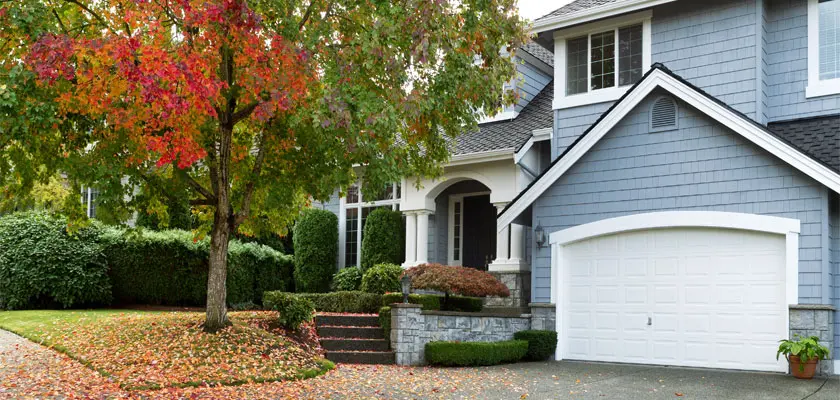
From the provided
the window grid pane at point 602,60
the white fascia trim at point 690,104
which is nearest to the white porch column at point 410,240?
the white fascia trim at point 690,104

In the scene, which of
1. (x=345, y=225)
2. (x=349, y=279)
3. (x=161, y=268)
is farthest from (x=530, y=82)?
(x=161, y=268)

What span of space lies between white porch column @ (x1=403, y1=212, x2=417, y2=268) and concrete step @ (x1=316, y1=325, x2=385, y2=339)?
4.35 meters

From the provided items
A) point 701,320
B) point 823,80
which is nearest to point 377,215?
point 701,320

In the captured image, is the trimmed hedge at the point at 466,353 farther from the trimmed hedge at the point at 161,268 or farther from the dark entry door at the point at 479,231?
the trimmed hedge at the point at 161,268

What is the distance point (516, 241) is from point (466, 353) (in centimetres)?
437

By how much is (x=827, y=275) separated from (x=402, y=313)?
6.31 meters

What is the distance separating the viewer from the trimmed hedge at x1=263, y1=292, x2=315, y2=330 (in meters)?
13.4

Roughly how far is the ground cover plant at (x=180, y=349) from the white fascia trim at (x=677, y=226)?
4.40 m

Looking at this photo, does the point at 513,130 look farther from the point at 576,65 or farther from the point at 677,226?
the point at 677,226

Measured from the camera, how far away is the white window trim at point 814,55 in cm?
1335

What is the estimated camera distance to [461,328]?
13.7 meters

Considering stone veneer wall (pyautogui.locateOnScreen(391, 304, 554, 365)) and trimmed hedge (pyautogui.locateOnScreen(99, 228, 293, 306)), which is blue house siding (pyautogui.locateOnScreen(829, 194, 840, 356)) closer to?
stone veneer wall (pyautogui.locateOnScreen(391, 304, 554, 365))

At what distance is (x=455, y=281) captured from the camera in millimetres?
13797

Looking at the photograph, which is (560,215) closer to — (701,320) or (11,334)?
(701,320)
